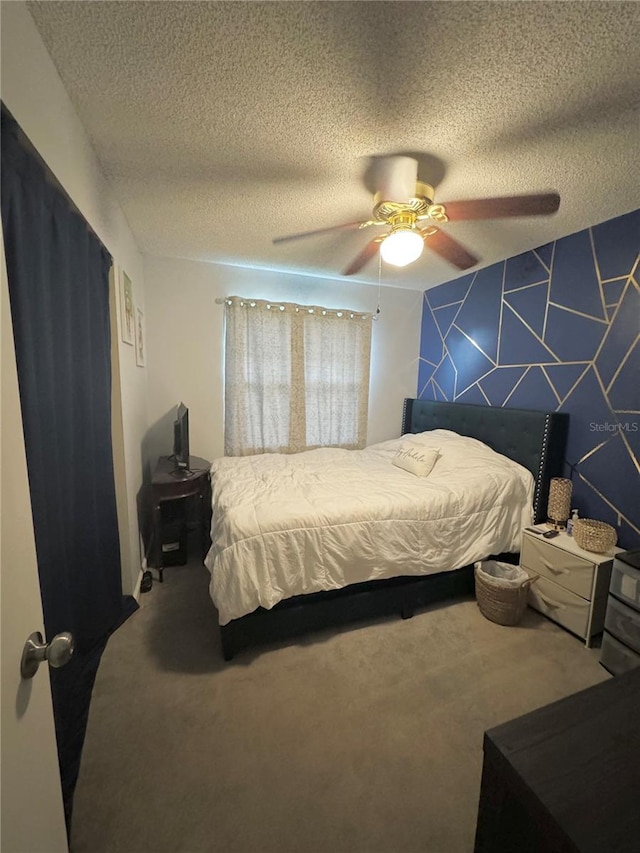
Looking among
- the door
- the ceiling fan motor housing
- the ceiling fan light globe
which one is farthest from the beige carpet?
the ceiling fan motor housing

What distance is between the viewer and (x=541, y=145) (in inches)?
62.0

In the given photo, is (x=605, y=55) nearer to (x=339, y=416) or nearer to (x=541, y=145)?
(x=541, y=145)

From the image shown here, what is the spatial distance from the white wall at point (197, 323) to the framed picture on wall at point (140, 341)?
0.73ft

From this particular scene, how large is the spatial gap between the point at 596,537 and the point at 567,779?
170 cm

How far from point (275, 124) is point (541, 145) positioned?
47.4 inches

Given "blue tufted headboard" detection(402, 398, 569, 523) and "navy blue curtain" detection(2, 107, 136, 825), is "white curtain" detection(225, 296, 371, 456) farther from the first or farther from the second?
"navy blue curtain" detection(2, 107, 136, 825)

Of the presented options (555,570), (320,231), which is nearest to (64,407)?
(320,231)

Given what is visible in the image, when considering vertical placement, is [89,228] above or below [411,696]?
above

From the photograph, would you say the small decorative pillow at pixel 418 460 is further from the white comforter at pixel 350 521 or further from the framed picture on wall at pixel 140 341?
the framed picture on wall at pixel 140 341

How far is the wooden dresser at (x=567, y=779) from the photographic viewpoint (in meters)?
0.65

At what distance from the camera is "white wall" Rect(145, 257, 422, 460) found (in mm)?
3311

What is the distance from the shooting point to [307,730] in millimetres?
1483

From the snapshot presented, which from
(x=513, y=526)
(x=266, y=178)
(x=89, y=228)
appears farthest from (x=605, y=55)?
(x=513, y=526)

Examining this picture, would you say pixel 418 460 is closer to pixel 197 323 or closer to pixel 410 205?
pixel 410 205
